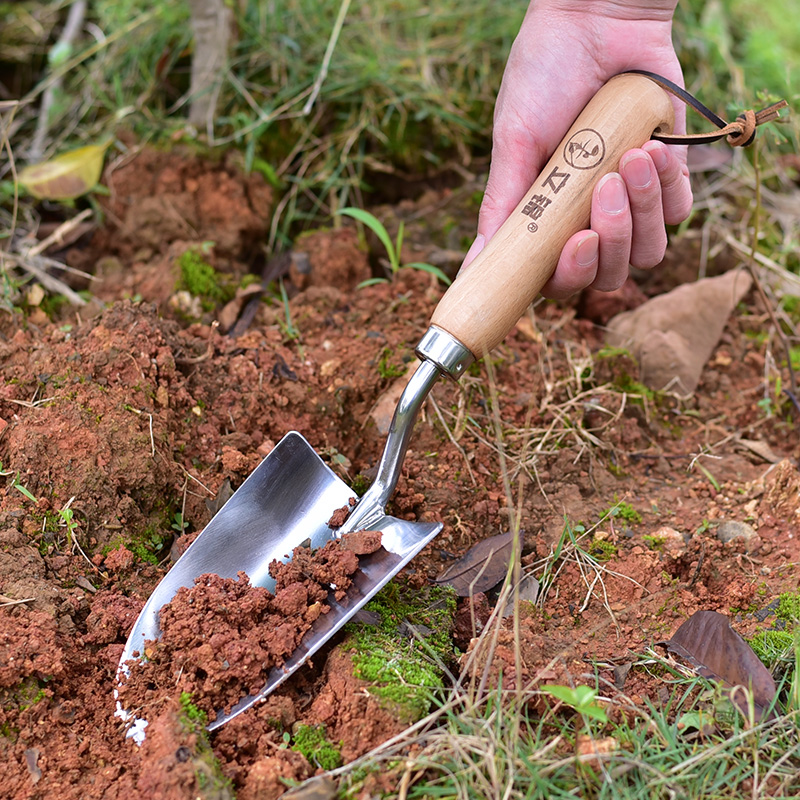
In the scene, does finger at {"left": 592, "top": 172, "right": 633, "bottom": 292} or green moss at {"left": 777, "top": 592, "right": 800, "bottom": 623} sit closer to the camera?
green moss at {"left": 777, "top": 592, "right": 800, "bottom": 623}

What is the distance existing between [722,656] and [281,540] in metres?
1.00

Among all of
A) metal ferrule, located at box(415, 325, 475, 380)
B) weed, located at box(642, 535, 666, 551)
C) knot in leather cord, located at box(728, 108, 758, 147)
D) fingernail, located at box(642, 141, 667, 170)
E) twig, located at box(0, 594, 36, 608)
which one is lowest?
twig, located at box(0, 594, 36, 608)

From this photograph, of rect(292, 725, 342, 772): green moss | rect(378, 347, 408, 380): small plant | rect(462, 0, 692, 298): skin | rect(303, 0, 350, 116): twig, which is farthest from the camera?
rect(303, 0, 350, 116): twig

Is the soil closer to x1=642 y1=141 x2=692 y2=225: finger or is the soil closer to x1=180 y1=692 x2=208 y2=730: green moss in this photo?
x1=180 y1=692 x2=208 y2=730: green moss

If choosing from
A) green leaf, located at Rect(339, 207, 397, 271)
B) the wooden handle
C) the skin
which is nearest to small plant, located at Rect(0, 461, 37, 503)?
the wooden handle

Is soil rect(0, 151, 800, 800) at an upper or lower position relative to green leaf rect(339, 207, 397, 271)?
lower

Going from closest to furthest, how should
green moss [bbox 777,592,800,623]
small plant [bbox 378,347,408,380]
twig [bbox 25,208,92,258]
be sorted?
green moss [bbox 777,592,800,623] → small plant [bbox 378,347,408,380] → twig [bbox 25,208,92,258]

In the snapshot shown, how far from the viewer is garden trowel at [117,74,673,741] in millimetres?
1750

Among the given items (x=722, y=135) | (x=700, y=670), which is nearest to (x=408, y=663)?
(x=700, y=670)

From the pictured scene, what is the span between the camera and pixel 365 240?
277 cm

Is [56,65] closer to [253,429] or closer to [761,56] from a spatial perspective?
[253,429]

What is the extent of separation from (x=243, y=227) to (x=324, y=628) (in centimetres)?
163

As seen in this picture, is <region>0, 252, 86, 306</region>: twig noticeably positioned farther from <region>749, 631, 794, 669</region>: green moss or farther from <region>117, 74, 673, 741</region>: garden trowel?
<region>749, 631, 794, 669</region>: green moss

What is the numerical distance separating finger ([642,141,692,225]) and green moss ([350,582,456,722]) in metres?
1.17
